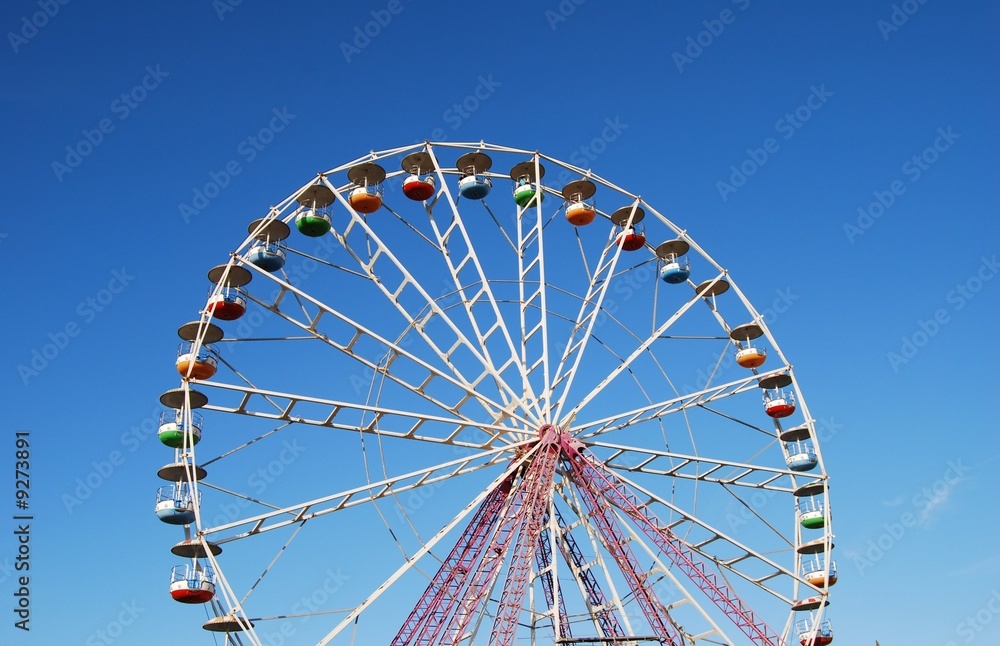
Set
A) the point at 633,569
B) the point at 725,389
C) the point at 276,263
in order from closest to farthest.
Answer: the point at 633,569 < the point at 276,263 < the point at 725,389

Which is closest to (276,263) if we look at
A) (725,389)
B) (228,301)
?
(228,301)

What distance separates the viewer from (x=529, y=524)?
23125 millimetres

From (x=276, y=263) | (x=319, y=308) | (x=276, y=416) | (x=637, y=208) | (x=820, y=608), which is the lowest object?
(x=820, y=608)

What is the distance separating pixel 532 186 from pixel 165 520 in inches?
525

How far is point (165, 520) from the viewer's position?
22.8 metres

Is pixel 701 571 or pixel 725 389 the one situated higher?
pixel 725 389

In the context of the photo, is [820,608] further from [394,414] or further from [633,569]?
[394,414]

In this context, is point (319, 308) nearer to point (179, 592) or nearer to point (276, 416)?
point (276, 416)

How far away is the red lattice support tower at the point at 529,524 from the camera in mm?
22000

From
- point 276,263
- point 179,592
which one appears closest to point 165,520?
point 179,592

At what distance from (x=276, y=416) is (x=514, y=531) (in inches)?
238

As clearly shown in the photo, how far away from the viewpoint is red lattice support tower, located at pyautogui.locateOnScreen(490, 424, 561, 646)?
72.2 feet

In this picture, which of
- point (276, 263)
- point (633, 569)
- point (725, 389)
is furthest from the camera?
point (725, 389)

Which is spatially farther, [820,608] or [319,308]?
[820,608]
